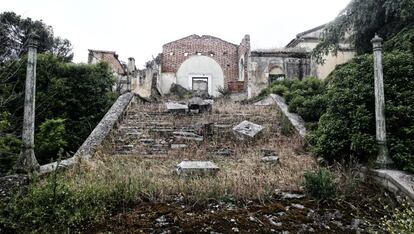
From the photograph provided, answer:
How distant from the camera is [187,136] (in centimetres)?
842

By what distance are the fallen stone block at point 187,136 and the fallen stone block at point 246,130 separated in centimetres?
96

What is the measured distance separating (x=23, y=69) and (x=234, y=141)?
7377 mm

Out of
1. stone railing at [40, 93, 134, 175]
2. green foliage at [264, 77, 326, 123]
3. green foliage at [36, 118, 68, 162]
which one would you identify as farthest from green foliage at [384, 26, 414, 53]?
green foliage at [36, 118, 68, 162]

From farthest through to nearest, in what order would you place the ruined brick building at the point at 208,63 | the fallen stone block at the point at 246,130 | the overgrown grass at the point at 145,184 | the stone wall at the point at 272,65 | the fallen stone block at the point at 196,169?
the ruined brick building at the point at 208,63, the stone wall at the point at 272,65, the fallen stone block at the point at 246,130, the fallen stone block at the point at 196,169, the overgrown grass at the point at 145,184

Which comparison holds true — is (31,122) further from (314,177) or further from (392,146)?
(392,146)

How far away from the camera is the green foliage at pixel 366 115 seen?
16.5ft

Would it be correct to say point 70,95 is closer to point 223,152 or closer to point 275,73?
point 223,152

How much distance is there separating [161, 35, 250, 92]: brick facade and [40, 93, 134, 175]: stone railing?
12.4 m

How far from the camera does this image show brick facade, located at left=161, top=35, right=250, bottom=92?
76.4 feet

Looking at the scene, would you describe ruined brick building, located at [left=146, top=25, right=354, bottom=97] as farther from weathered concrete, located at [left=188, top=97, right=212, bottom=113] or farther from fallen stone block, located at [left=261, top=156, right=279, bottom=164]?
fallen stone block, located at [left=261, top=156, right=279, bottom=164]

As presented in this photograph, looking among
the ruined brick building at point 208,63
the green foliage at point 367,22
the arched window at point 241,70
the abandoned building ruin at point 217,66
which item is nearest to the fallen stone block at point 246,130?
the green foliage at point 367,22

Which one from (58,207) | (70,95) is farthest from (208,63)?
(58,207)

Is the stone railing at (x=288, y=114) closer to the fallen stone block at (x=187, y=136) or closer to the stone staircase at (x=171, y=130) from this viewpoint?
the stone staircase at (x=171, y=130)

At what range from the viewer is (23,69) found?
414 inches
